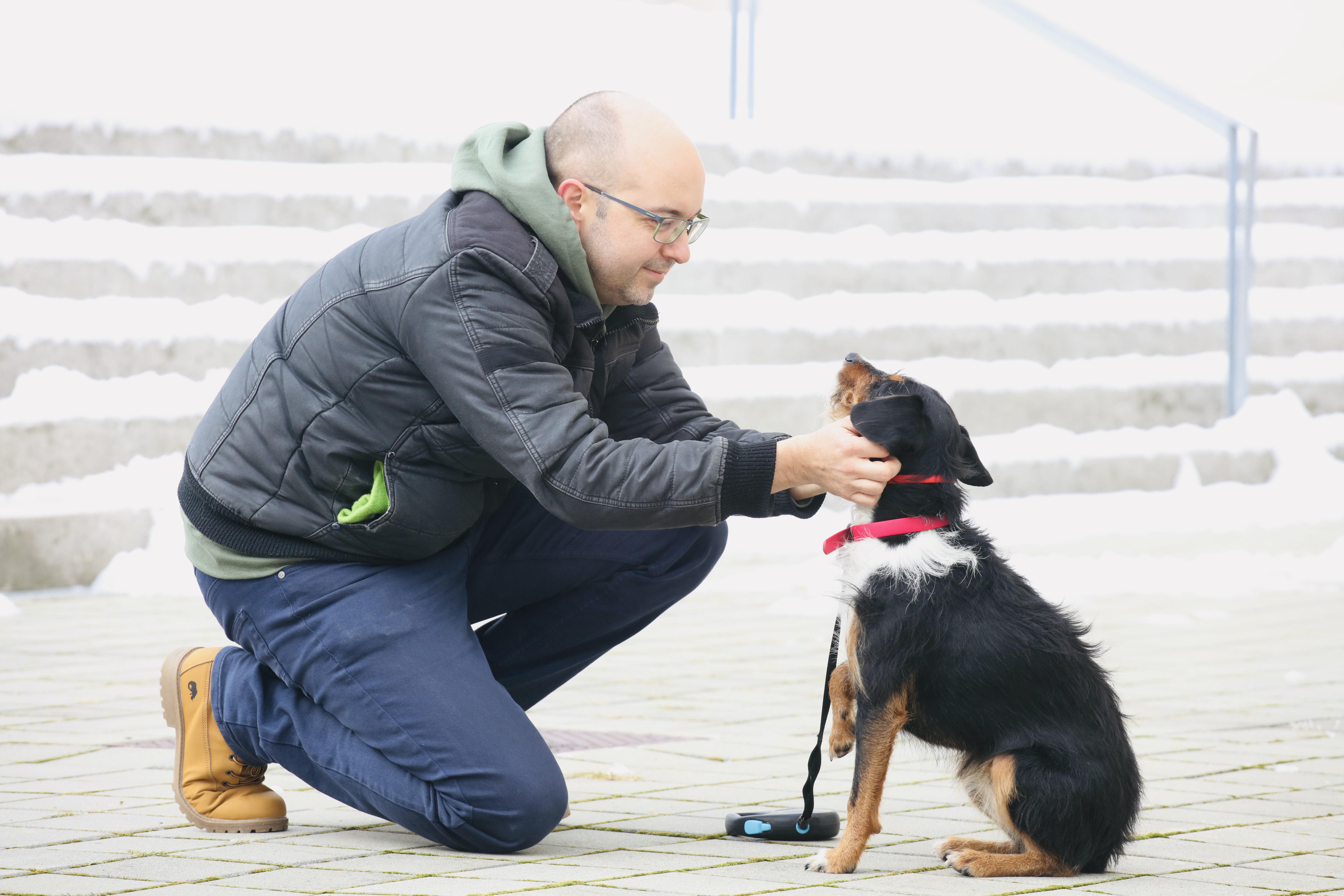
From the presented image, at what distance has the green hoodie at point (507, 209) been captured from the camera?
3.44 m

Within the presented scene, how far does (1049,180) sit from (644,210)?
9778 mm

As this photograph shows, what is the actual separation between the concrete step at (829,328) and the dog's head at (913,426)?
6.44 meters

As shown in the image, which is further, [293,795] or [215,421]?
[293,795]

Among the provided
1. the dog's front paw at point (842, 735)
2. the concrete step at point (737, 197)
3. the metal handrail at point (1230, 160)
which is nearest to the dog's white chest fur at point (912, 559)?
the dog's front paw at point (842, 735)

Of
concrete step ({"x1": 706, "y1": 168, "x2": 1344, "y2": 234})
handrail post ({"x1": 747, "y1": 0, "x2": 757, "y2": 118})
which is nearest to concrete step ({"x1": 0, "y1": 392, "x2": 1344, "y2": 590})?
concrete step ({"x1": 706, "y1": 168, "x2": 1344, "y2": 234})

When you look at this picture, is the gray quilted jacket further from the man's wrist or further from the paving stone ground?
the paving stone ground

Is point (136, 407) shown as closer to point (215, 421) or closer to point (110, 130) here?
point (110, 130)

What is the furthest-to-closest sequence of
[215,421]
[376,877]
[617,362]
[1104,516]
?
[1104,516] → [617,362] → [215,421] → [376,877]

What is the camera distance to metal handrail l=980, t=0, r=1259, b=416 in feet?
42.2

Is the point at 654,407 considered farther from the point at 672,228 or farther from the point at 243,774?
the point at 243,774

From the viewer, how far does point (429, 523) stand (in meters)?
3.54

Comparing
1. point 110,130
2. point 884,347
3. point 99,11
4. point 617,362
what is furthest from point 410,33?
point 617,362

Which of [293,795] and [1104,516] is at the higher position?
[293,795]

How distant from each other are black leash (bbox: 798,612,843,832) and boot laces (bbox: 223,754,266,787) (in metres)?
1.26
